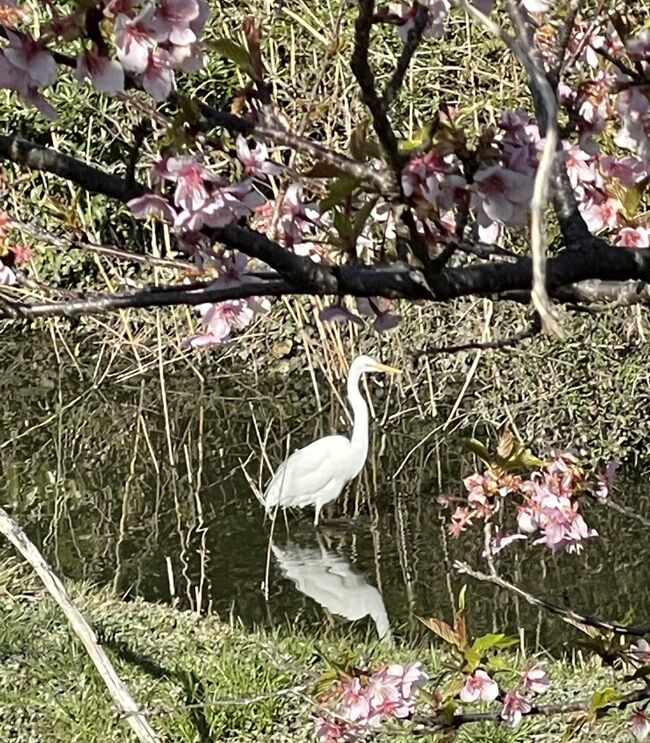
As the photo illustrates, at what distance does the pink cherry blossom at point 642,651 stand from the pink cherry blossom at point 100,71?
47.5 inches

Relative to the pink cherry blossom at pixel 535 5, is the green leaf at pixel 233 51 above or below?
below

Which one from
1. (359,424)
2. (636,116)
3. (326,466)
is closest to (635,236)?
(636,116)

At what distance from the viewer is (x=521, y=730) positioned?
9.78 feet

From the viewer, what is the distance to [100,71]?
1.10m

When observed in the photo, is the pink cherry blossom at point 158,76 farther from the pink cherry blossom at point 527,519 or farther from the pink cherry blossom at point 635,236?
the pink cherry blossom at point 527,519

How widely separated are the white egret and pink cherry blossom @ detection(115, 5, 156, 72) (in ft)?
14.7

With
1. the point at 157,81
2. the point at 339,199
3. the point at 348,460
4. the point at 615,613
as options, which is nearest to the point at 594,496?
the point at 339,199

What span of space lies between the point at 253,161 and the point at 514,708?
102 cm

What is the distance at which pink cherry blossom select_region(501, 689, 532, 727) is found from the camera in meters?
2.03

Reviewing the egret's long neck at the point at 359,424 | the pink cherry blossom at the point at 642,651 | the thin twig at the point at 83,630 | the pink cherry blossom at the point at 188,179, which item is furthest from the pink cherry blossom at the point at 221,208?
the egret's long neck at the point at 359,424

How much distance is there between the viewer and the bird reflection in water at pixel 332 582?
4832 millimetres

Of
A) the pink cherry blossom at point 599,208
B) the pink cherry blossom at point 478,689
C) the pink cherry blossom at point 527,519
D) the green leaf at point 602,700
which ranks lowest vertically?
the pink cherry blossom at point 478,689

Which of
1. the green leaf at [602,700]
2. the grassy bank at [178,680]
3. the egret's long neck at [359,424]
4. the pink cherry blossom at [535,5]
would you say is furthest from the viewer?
the egret's long neck at [359,424]

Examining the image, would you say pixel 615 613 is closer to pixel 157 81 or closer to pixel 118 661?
pixel 118 661
